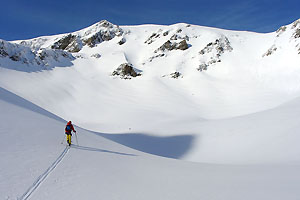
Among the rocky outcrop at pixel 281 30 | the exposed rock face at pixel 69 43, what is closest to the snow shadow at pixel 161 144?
the rocky outcrop at pixel 281 30

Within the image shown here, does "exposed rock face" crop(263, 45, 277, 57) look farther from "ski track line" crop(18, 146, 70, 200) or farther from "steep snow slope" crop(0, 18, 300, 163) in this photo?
"ski track line" crop(18, 146, 70, 200)

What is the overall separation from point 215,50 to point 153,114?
141 feet

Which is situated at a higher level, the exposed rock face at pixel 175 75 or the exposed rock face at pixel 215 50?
the exposed rock face at pixel 215 50

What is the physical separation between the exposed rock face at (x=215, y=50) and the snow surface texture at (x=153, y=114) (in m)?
0.35

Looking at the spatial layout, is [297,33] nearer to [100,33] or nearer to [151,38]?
[151,38]

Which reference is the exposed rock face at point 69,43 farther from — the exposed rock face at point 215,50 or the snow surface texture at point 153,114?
the exposed rock face at point 215,50

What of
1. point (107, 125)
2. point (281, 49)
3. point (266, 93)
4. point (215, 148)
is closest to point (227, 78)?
point (266, 93)

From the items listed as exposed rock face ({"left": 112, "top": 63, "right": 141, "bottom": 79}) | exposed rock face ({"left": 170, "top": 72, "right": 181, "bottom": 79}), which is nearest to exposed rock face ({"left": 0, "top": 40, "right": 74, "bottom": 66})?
exposed rock face ({"left": 112, "top": 63, "right": 141, "bottom": 79})

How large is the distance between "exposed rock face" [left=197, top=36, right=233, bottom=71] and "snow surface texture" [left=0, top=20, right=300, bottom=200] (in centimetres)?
35

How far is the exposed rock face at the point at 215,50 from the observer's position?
2416 inches

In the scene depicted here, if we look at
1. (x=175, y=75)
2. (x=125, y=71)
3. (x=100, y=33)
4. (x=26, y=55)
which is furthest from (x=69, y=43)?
(x=175, y=75)

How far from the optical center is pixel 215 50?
6475 cm

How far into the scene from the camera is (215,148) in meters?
15.6

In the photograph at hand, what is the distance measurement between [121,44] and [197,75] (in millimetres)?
41106
